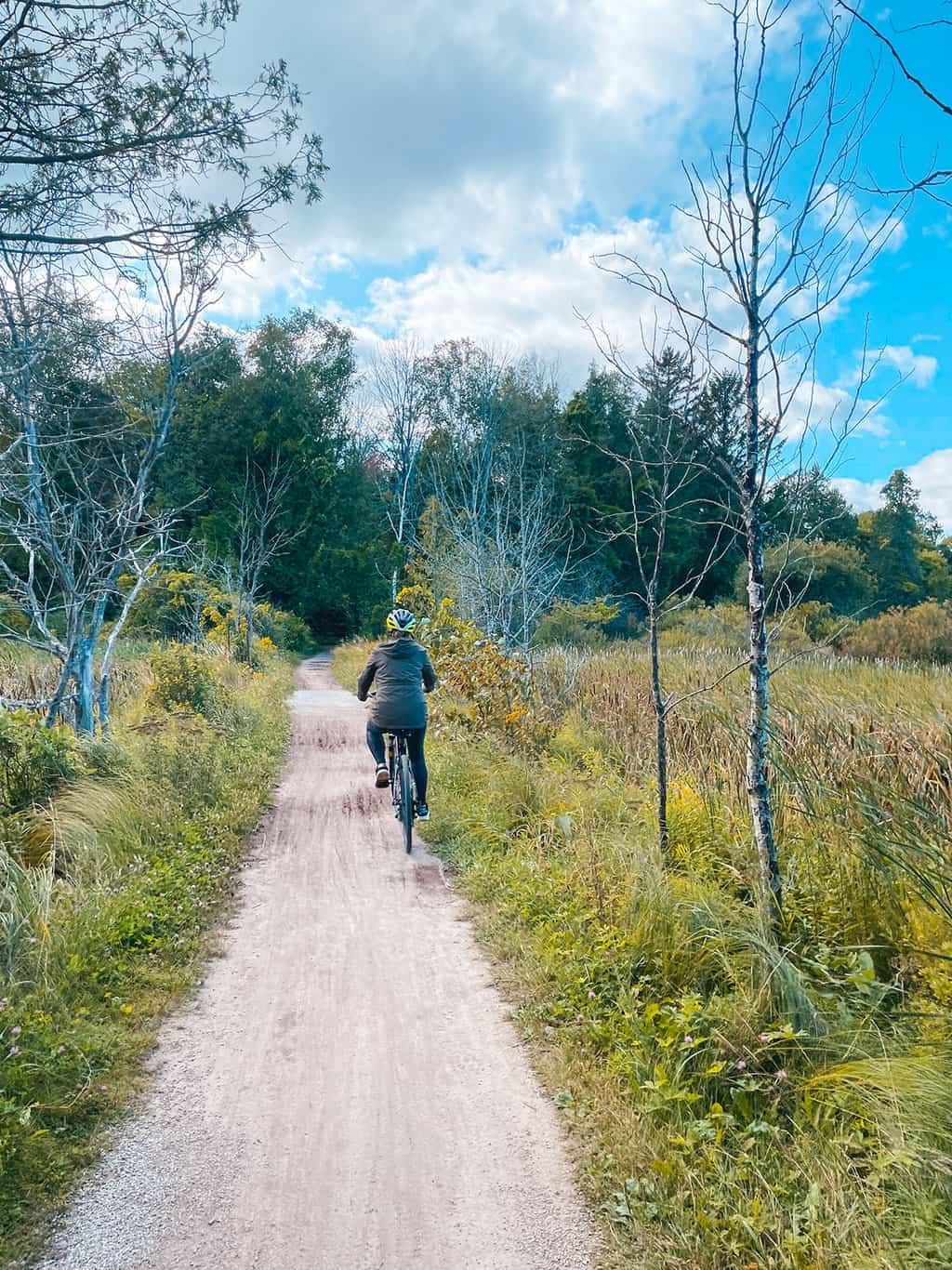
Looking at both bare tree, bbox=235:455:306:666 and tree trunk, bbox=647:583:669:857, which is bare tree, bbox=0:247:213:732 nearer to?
tree trunk, bbox=647:583:669:857

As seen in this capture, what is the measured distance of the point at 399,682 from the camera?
689 cm

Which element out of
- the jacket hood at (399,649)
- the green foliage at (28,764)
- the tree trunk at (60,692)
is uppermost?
the jacket hood at (399,649)

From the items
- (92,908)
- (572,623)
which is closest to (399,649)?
(92,908)

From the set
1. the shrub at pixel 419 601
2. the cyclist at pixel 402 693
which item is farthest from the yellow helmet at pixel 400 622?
the shrub at pixel 419 601

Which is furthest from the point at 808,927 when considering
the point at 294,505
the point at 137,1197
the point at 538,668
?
the point at 294,505

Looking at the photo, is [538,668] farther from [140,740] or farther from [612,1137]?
[612,1137]

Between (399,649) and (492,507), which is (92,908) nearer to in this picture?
(399,649)

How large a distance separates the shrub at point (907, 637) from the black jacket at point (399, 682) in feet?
A: 61.9

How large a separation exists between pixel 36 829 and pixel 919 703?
8.26 metres

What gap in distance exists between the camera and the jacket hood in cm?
700

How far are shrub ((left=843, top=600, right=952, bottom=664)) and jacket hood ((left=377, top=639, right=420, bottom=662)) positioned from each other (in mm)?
18892

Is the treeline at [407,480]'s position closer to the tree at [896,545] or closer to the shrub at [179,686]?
the tree at [896,545]

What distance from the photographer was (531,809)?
6.63 meters

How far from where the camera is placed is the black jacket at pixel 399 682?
676 cm
